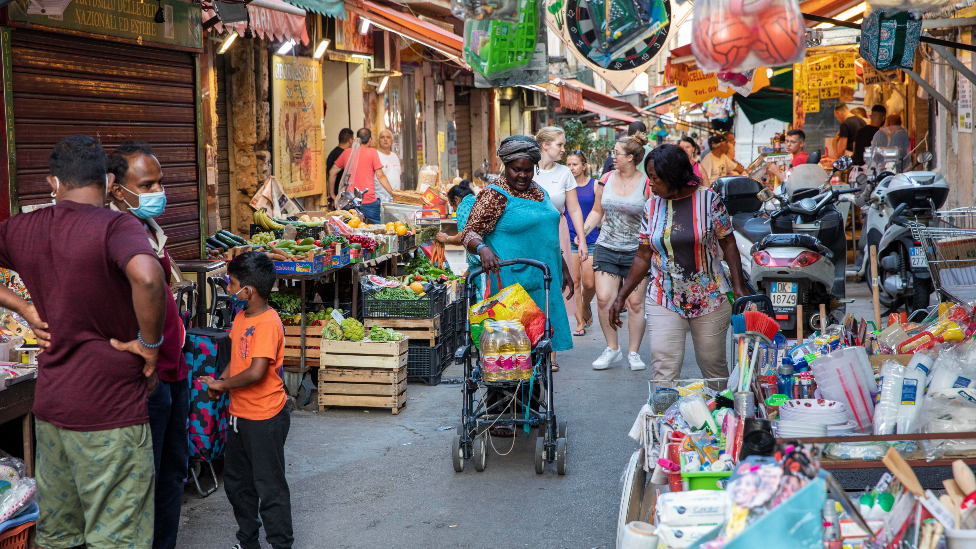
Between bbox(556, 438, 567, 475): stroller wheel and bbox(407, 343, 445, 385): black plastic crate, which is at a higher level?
bbox(407, 343, 445, 385): black plastic crate

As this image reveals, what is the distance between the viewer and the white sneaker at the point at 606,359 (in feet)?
26.8

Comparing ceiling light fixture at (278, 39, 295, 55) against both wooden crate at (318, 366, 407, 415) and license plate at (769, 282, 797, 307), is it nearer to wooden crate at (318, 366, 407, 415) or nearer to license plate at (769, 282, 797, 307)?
wooden crate at (318, 366, 407, 415)

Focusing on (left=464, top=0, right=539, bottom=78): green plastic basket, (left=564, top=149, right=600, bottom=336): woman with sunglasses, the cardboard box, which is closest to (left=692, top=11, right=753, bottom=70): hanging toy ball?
(left=464, top=0, right=539, bottom=78): green plastic basket

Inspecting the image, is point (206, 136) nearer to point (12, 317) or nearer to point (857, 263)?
point (12, 317)

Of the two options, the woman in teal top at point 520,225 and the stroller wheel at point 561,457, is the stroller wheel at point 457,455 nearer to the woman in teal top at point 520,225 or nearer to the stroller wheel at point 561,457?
the stroller wheel at point 561,457

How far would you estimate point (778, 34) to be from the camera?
11.8 ft

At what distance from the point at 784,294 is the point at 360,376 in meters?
3.49

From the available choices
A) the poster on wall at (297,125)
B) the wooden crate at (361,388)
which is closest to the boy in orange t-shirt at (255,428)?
the wooden crate at (361,388)

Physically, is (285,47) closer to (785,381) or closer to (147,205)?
(147,205)

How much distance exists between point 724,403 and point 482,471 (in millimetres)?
2012

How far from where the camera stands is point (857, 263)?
42.9ft

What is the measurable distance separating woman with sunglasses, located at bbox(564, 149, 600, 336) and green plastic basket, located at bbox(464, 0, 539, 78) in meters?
3.09

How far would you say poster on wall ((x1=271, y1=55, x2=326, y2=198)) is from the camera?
1165 centimetres

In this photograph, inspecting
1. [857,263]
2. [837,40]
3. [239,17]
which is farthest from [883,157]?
[239,17]
